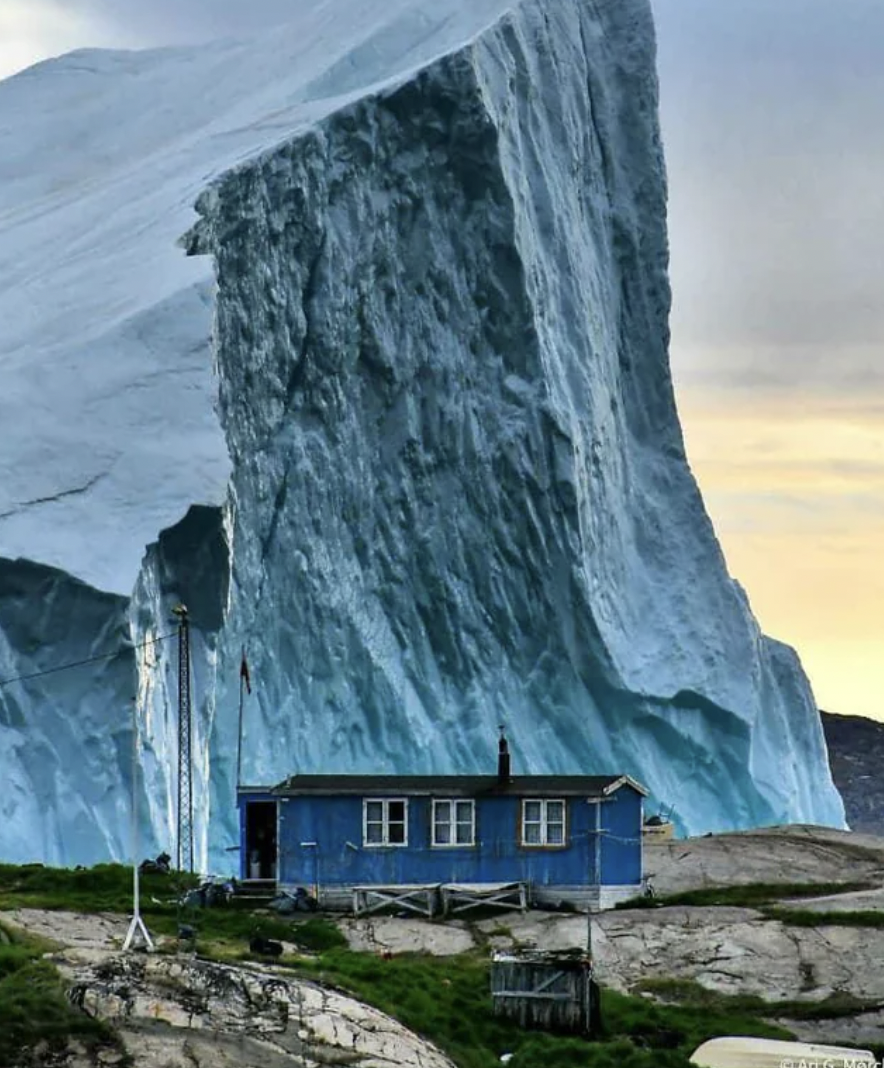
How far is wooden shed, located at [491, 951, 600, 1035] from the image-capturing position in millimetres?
32062

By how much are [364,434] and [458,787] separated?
70.3 ft

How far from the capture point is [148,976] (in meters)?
29.6

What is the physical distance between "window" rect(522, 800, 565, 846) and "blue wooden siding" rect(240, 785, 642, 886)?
0.09 m

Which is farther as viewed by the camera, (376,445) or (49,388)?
(376,445)

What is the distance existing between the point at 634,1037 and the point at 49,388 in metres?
24.0

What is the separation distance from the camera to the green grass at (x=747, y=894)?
39719 mm

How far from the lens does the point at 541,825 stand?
1567 inches

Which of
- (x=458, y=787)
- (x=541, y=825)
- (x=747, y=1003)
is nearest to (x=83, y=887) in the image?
(x=458, y=787)

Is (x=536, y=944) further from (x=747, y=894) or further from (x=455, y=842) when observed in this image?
(x=747, y=894)

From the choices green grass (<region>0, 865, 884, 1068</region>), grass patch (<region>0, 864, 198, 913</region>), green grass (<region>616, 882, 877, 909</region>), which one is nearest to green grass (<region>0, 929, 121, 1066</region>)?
green grass (<region>0, 865, 884, 1068</region>)

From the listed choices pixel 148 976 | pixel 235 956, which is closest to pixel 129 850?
pixel 235 956

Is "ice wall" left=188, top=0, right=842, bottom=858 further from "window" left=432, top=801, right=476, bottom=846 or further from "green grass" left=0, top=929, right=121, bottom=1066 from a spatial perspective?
"green grass" left=0, top=929, right=121, bottom=1066

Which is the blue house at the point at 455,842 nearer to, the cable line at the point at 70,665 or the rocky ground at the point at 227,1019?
the rocky ground at the point at 227,1019

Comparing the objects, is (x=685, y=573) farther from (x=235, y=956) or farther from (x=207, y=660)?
(x=235, y=956)
